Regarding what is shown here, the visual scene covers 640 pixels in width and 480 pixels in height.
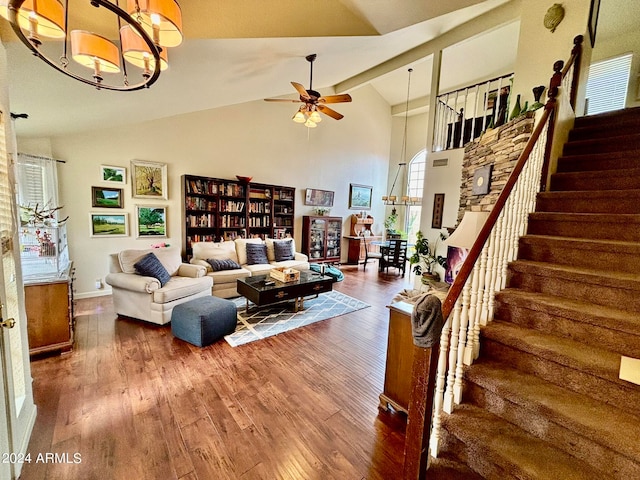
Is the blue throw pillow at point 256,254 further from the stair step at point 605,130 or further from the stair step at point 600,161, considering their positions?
the stair step at point 605,130

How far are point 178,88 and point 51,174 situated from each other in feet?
8.25

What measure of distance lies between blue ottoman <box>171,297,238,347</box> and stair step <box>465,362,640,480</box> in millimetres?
2408

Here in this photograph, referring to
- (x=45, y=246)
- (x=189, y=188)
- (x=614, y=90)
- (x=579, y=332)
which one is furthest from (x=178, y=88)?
(x=614, y=90)

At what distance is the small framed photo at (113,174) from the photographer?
4.13 m

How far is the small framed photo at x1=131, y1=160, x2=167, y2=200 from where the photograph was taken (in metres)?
4.40

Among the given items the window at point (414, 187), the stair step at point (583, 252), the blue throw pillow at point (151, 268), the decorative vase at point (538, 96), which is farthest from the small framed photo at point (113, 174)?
the window at point (414, 187)

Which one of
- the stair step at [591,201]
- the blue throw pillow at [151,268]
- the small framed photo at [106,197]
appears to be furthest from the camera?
the small framed photo at [106,197]

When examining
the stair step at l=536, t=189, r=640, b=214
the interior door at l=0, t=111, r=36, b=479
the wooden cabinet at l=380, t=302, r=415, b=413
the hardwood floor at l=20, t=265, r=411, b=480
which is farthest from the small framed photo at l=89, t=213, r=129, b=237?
the stair step at l=536, t=189, r=640, b=214

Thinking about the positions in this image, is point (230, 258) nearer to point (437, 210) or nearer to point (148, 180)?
point (148, 180)

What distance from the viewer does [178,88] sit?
277 centimetres

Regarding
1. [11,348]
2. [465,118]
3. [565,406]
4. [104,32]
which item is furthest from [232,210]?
[565,406]

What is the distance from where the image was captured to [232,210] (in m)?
5.45

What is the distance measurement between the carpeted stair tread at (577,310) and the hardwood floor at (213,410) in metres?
1.18

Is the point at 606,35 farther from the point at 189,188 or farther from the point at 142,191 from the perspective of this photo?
the point at 142,191
